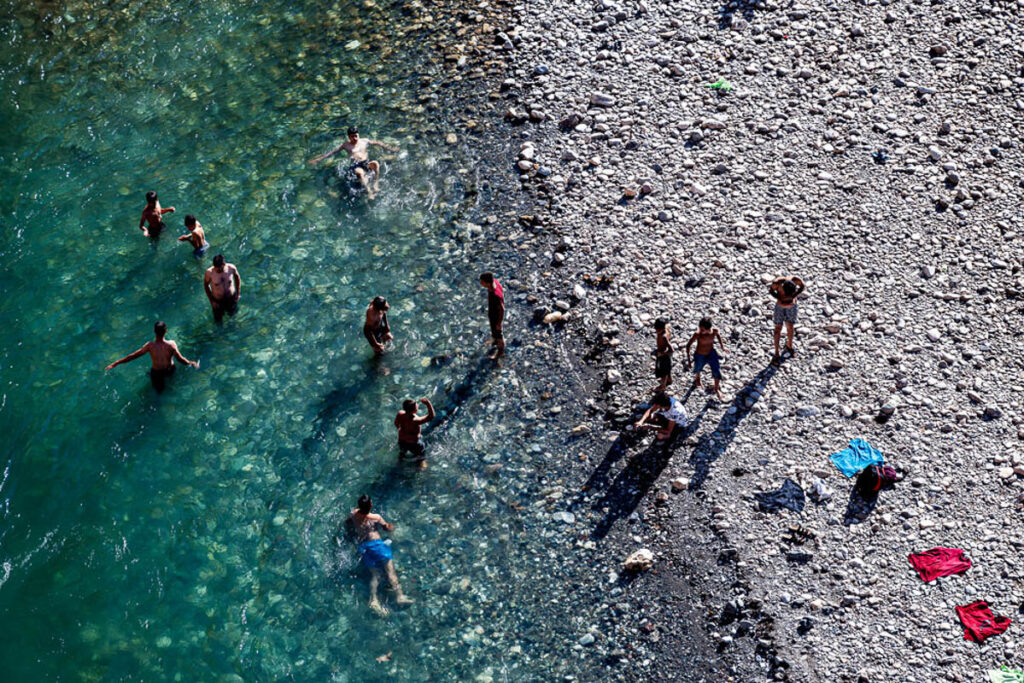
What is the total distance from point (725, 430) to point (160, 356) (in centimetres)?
954

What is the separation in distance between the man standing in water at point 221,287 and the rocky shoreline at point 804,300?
195 inches

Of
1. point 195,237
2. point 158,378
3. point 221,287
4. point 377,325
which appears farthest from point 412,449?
point 195,237

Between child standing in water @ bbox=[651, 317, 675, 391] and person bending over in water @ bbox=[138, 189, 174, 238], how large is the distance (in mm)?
9943

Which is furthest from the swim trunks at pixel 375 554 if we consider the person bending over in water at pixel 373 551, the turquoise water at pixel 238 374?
the turquoise water at pixel 238 374

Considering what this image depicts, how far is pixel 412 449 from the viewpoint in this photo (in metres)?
16.1

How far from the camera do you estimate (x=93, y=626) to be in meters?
14.2

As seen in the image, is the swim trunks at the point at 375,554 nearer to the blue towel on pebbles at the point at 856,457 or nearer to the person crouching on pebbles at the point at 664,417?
the person crouching on pebbles at the point at 664,417

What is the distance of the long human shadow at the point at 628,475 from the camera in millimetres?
15289

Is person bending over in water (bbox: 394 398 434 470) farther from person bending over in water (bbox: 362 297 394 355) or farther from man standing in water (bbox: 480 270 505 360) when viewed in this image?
man standing in water (bbox: 480 270 505 360)

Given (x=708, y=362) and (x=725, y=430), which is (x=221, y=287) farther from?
(x=725, y=430)

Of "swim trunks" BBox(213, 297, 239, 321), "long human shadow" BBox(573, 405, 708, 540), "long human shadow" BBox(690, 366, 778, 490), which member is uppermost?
"swim trunks" BBox(213, 297, 239, 321)

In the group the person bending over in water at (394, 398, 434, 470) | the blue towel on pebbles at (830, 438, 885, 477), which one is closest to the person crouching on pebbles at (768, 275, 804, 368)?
the blue towel on pebbles at (830, 438, 885, 477)

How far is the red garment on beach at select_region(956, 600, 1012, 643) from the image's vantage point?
13.2 m

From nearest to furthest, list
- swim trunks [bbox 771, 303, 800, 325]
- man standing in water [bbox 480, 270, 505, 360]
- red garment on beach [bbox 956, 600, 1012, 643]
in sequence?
1. red garment on beach [bbox 956, 600, 1012, 643]
2. swim trunks [bbox 771, 303, 800, 325]
3. man standing in water [bbox 480, 270, 505, 360]
